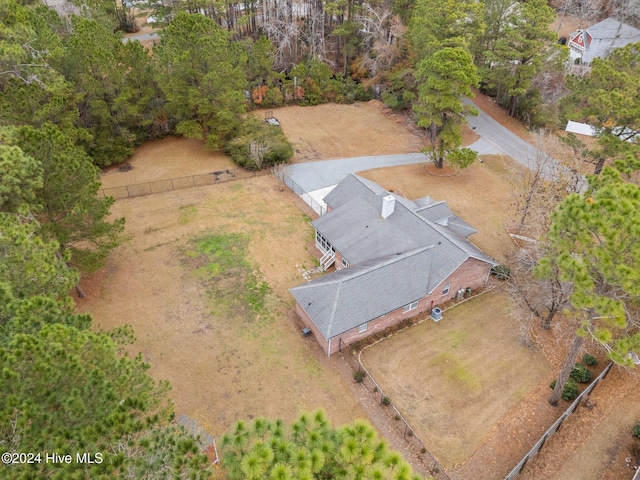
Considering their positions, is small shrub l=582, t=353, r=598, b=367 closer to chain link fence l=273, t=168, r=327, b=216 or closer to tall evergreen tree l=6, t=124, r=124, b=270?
chain link fence l=273, t=168, r=327, b=216

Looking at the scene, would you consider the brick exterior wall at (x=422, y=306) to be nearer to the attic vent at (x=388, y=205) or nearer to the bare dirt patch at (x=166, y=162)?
the attic vent at (x=388, y=205)

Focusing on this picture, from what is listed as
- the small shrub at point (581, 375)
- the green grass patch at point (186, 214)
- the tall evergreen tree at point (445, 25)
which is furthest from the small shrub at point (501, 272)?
the tall evergreen tree at point (445, 25)

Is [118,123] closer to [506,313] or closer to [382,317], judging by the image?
[382,317]

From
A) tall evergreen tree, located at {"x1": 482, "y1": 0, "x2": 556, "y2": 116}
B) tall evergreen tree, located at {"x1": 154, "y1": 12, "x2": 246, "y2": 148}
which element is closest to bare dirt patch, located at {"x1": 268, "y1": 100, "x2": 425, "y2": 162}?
tall evergreen tree, located at {"x1": 154, "y1": 12, "x2": 246, "y2": 148}

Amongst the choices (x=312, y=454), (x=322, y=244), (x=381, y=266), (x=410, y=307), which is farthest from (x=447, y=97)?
(x=312, y=454)

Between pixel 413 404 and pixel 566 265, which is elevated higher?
pixel 566 265

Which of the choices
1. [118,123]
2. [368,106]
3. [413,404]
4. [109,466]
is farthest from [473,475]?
[368,106]

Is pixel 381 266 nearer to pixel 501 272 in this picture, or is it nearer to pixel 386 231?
pixel 386 231
